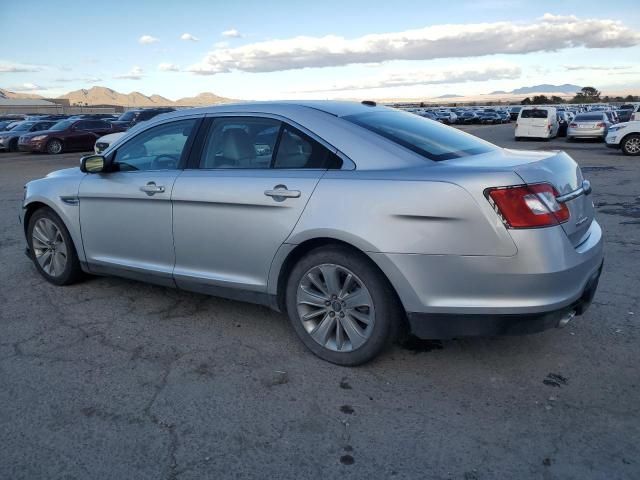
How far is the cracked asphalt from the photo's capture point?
2.62 metres

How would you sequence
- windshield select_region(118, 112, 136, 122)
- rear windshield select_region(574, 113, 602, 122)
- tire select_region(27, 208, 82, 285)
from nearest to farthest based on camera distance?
1. tire select_region(27, 208, 82, 285)
2. rear windshield select_region(574, 113, 602, 122)
3. windshield select_region(118, 112, 136, 122)

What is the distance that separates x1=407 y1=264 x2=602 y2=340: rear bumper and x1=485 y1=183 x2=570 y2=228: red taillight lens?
495 mm

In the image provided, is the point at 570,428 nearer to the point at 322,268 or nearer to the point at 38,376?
the point at 322,268

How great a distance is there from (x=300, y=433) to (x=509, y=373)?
54.3 inches

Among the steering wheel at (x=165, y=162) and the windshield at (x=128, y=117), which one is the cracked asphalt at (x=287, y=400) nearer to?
the steering wheel at (x=165, y=162)

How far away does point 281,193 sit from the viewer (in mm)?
3545

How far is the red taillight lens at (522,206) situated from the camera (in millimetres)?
2947

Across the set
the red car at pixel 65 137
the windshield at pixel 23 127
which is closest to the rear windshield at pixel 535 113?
the red car at pixel 65 137

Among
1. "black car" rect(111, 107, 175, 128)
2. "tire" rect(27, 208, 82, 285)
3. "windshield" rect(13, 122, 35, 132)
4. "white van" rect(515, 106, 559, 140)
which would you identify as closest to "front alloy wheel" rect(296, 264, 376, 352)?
"tire" rect(27, 208, 82, 285)

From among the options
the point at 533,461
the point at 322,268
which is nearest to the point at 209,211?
the point at 322,268

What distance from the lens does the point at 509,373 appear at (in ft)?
11.2

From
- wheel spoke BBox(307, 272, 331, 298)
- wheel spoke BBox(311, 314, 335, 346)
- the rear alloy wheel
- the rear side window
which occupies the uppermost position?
the rear side window

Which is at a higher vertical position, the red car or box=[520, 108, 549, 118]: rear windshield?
the red car

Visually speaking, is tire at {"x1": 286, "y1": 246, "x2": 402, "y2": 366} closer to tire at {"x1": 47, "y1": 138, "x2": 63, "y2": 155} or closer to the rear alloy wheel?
the rear alloy wheel
